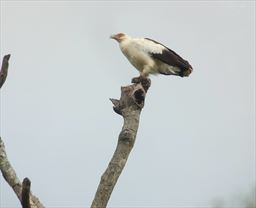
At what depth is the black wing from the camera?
11680mm

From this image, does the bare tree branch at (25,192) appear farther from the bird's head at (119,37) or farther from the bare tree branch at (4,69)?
the bird's head at (119,37)

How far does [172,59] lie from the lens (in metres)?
11.8

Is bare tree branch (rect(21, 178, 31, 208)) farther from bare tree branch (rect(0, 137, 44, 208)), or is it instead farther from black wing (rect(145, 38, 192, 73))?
black wing (rect(145, 38, 192, 73))

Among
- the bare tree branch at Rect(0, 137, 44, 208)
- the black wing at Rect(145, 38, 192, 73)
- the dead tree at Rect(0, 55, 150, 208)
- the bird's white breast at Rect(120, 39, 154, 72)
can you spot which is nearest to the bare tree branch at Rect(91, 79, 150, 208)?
the dead tree at Rect(0, 55, 150, 208)

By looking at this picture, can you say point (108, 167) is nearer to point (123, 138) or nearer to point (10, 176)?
point (123, 138)

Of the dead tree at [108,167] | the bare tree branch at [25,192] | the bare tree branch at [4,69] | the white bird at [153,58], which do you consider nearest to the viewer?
the bare tree branch at [25,192]

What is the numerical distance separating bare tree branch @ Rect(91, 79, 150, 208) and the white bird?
5159mm

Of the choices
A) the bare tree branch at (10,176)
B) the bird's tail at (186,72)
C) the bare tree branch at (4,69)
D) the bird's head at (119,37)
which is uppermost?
the bird's head at (119,37)

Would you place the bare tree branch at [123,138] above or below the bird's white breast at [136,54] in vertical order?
below

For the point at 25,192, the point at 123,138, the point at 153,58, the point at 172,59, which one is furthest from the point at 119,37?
the point at 25,192

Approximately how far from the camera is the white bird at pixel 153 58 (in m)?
11.8

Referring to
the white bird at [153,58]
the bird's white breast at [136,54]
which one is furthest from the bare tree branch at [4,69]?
the bird's white breast at [136,54]

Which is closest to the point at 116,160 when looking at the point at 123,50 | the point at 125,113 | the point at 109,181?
the point at 109,181

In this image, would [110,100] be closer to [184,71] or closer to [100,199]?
[100,199]
